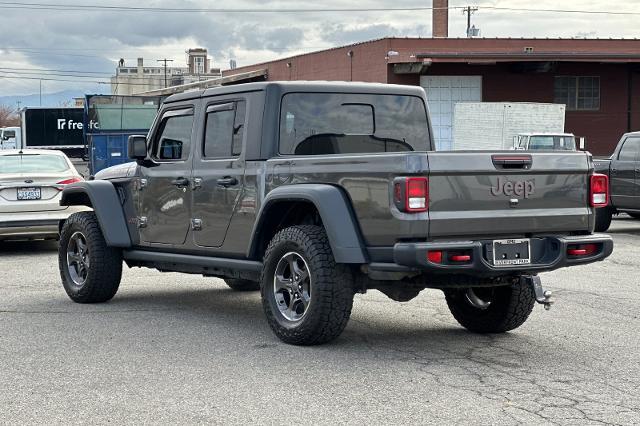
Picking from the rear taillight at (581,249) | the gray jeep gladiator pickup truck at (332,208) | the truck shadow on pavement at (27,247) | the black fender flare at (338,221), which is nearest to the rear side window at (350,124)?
the gray jeep gladiator pickup truck at (332,208)

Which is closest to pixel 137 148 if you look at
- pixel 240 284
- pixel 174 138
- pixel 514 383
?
pixel 174 138

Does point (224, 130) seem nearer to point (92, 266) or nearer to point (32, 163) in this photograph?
point (92, 266)

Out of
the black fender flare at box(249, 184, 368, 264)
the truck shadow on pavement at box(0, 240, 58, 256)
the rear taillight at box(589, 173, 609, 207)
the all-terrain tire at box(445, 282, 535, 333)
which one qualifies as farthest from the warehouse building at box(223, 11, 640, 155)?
the black fender flare at box(249, 184, 368, 264)

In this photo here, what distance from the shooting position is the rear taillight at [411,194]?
7.14 meters

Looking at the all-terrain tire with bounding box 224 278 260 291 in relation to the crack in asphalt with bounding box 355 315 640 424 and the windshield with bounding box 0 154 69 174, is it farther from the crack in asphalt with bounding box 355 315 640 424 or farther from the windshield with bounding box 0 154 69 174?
the windshield with bounding box 0 154 69 174

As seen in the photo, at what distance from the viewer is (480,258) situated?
7.25m

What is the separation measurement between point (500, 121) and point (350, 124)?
27313 mm

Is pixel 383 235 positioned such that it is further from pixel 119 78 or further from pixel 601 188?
pixel 119 78

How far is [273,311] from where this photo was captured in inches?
322

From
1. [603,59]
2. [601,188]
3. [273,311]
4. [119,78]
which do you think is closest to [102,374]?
[273,311]

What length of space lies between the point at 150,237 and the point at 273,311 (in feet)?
7.25

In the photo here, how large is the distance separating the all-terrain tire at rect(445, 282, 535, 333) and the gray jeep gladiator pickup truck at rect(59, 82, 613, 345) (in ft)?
0.04

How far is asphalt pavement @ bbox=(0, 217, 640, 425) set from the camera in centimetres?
606

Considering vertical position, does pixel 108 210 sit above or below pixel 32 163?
below
